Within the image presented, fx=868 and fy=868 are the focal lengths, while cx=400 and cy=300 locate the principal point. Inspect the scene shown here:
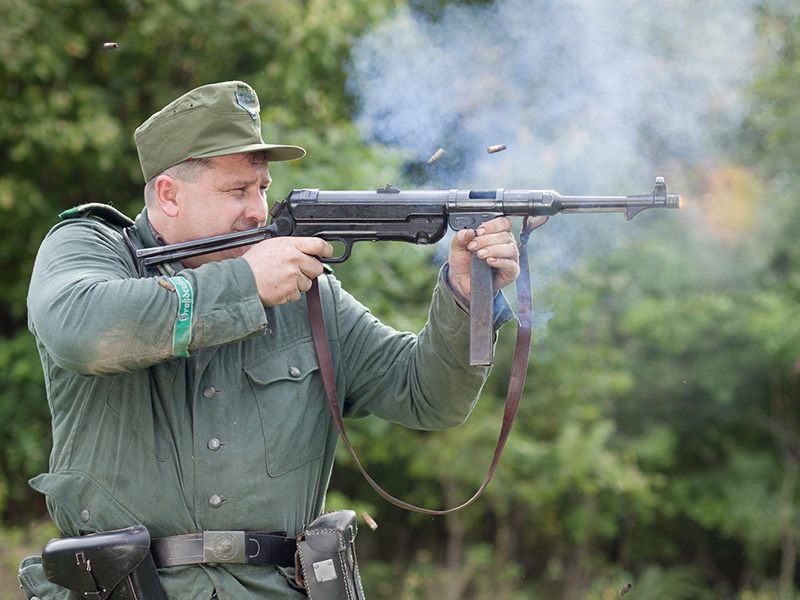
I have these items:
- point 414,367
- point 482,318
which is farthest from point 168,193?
point 482,318

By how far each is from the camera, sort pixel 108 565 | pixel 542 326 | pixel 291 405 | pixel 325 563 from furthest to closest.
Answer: pixel 542 326 < pixel 291 405 < pixel 325 563 < pixel 108 565

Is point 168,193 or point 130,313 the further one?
point 168,193

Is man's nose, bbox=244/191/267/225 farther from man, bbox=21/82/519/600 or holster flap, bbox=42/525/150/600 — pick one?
holster flap, bbox=42/525/150/600

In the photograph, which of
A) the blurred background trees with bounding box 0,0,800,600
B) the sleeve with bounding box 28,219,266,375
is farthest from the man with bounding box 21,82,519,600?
the blurred background trees with bounding box 0,0,800,600

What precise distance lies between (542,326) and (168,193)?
17.2 feet

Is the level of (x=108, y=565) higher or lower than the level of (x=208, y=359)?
lower

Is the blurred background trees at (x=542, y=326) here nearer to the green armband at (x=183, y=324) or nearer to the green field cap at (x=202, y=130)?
the green field cap at (x=202, y=130)

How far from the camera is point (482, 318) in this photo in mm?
2402

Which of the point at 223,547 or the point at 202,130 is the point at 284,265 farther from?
the point at 223,547

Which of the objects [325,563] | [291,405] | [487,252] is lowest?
[325,563]

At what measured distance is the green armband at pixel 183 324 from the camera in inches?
83.6

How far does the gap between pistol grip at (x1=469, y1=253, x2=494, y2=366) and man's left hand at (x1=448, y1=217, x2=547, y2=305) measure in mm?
36

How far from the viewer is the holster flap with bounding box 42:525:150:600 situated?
2.22m

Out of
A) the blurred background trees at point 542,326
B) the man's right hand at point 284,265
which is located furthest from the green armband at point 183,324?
the blurred background trees at point 542,326
